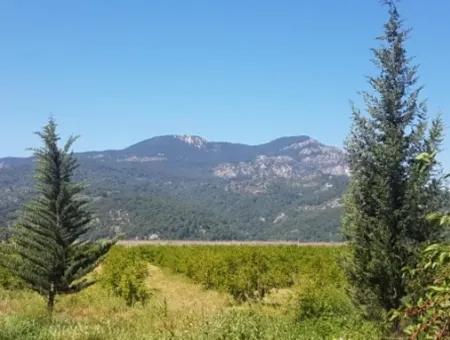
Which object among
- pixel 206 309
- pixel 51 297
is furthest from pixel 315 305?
pixel 51 297

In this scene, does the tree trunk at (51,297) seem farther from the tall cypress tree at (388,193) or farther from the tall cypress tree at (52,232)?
the tall cypress tree at (388,193)

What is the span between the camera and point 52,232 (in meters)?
16.0

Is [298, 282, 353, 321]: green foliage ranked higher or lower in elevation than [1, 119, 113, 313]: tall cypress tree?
lower

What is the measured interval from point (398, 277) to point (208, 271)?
20.6 meters

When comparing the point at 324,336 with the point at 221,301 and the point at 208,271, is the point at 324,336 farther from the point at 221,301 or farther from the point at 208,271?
the point at 208,271

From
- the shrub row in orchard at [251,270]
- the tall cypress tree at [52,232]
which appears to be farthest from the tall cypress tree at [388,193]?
the shrub row in orchard at [251,270]

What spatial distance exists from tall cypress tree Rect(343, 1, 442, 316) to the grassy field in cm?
72

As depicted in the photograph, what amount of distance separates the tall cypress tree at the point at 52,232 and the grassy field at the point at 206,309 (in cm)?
110

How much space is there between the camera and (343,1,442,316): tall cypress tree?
9930 mm

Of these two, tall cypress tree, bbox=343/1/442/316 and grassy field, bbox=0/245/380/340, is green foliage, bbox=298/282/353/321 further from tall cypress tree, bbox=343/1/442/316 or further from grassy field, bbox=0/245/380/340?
tall cypress tree, bbox=343/1/442/316

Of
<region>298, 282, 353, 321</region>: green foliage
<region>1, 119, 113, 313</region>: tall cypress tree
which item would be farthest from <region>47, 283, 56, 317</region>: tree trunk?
Result: <region>298, 282, 353, 321</region>: green foliage

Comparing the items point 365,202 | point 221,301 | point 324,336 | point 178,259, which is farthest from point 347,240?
point 178,259

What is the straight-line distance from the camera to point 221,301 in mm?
24953

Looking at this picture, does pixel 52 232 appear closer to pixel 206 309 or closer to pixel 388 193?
pixel 206 309
